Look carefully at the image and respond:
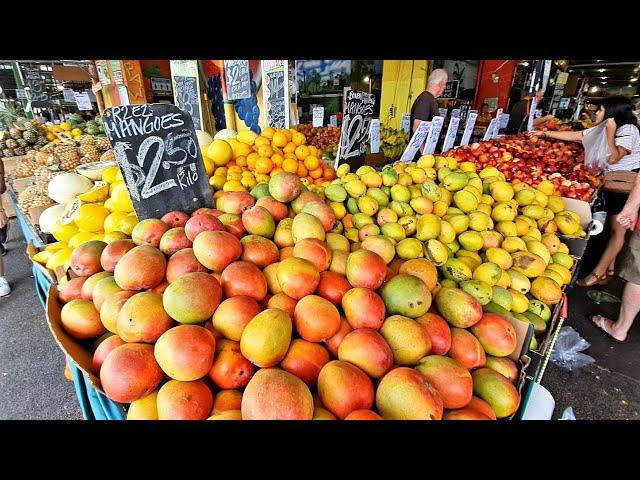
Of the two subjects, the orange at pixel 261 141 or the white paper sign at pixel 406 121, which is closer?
the orange at pixel 261 141

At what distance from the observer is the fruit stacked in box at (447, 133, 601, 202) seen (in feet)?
11.1

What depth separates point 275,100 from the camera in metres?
4.40

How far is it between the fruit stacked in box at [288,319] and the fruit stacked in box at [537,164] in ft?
6.38

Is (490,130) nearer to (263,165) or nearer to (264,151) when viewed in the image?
(264,151)

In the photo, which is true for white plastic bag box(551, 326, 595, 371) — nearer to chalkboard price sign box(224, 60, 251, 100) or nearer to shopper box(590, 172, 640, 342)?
shopper box(590, 172, 640, 342)

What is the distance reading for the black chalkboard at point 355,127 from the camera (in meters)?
3.21

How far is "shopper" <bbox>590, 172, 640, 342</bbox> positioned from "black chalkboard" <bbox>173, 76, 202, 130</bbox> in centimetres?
607

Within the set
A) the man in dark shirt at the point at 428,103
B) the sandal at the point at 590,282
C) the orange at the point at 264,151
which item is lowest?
the sandal at the point at 590,282

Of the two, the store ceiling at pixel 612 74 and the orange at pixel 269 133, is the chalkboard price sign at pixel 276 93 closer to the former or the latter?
the orange at pixel 269 133

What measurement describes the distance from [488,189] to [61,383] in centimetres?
389

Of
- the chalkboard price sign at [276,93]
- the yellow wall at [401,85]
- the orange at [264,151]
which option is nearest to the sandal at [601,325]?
the orange at [264,151]

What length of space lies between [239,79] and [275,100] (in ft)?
3.33
